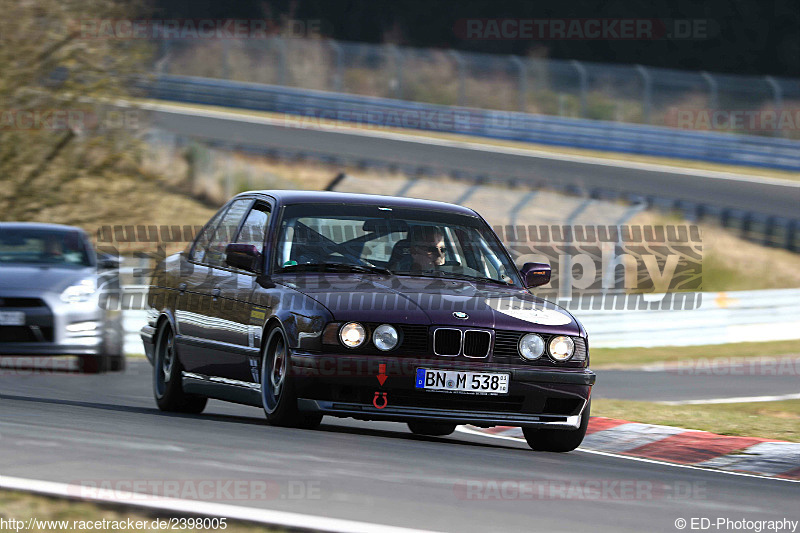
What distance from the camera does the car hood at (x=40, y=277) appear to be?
41.5ft

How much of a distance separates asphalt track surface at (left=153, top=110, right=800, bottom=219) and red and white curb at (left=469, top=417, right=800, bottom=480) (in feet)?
66.2

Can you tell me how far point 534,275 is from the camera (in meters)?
8.56

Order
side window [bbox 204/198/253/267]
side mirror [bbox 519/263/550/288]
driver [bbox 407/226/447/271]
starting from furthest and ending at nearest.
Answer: side window [bbox 204/198/253/267], side mirror [bbox 519/263/550/288], driver [bbox 407/226/447/271]

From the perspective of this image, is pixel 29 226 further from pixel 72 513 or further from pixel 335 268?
pixel 72 513

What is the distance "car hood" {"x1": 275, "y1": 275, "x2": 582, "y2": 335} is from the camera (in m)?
7.23

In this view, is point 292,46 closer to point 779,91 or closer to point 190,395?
point 779,91

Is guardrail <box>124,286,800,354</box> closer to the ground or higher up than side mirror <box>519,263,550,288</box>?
closer to the ground

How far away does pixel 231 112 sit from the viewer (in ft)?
134

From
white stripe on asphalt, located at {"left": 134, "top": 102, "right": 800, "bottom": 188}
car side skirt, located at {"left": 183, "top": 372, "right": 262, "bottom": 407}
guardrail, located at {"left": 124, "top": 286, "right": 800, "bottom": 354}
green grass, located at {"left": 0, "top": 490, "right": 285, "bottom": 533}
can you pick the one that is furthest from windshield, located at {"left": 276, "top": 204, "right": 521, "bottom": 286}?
white stripe on asphalt, located at {"left": 134, "top": 102, "right": 800, "bottom": 188}

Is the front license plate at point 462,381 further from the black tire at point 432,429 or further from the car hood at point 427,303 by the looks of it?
the black tire at point 432,429

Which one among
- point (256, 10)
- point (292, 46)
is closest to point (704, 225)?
point (292, 46)

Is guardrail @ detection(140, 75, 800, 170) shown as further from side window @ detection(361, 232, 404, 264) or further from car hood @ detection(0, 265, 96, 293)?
side window @ detection(361, 232, 404, 264)

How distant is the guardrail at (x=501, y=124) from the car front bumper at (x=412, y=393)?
1081 inches

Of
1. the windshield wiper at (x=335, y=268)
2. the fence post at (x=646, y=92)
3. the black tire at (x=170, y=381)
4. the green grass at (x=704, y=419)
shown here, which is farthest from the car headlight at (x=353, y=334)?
the fence post at (x=646, y=92)
